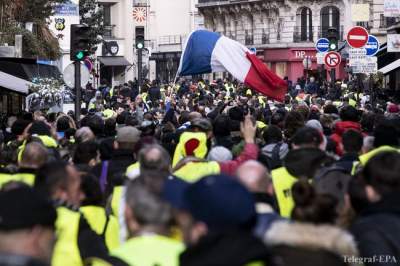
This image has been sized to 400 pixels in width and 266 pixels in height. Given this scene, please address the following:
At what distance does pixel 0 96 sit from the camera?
30391mm

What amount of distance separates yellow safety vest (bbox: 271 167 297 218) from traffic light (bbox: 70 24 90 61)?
452 inches

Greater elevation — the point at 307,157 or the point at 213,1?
the point at 213,1

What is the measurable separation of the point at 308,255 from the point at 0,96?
2538cm

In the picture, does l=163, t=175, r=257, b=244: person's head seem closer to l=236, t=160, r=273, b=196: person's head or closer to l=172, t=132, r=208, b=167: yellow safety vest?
l=236, t=160, r=273, b=196: person's head

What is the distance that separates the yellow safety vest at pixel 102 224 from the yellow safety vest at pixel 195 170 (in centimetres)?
139

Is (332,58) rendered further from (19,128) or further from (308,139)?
(308,139)

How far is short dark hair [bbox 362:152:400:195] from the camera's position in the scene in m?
7.33

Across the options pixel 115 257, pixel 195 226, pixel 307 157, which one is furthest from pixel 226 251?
pixel 307 157

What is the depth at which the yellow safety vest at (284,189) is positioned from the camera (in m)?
9.77

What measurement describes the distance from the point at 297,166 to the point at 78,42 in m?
12.1

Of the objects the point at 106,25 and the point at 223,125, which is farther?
the point at 106,25

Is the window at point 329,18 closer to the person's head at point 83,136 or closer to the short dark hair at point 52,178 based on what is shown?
the person's head at point 83,136

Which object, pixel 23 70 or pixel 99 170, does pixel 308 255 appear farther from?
pixel 23 70

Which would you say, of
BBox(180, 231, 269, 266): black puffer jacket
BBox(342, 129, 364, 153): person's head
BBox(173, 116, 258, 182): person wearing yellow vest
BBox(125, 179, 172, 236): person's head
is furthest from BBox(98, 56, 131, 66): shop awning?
BBox(180, 231, 269, 266): black puffer jacket
